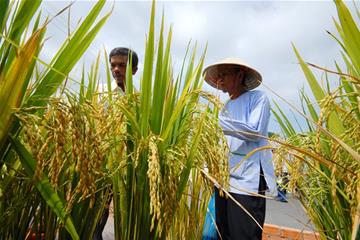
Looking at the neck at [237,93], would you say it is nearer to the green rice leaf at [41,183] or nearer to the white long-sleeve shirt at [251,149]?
the white long-sleeve shirt at [251,149]

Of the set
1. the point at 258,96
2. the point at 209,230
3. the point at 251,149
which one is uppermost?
the point at 258,96

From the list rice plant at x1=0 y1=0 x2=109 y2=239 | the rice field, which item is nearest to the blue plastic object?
the rice field

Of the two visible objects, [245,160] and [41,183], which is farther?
[245,160]

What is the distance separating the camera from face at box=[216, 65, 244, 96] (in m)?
2.06

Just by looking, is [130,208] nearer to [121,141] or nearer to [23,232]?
[121,141]

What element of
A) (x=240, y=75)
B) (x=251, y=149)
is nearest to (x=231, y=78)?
(x=240, y=75)

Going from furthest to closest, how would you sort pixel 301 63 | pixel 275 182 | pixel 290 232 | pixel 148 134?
pixel 290 232 → pixel 275 182 → pixel 301 63 → pixel 148 134

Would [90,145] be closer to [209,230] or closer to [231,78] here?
[209,230]

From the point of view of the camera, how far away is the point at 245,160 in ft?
6.02

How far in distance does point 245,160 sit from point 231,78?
0.54 meters

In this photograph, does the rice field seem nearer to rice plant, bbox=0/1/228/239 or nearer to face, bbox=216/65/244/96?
rice plant, bbox=0/1/228/239

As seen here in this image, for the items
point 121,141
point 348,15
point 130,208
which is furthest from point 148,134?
point 348,15

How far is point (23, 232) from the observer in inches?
38.5

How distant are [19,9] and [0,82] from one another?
8.6 inches
